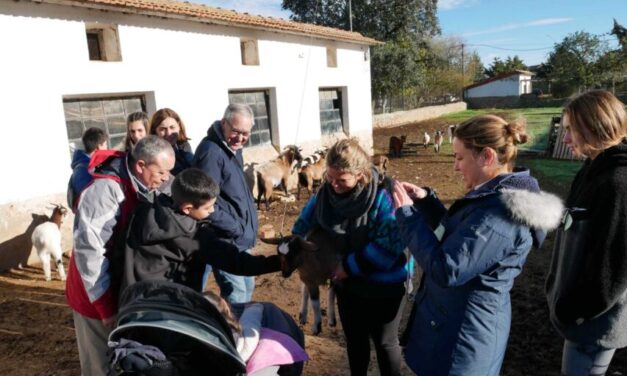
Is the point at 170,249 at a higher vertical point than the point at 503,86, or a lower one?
lower

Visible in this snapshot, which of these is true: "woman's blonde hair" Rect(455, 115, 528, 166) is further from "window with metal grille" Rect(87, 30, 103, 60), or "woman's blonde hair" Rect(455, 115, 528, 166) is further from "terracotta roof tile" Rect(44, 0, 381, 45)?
"window with metal grille" Rect(87, 30, 103, 60)

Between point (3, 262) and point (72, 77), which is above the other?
point (72, 77)

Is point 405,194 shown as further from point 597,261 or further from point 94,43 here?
point 94,43

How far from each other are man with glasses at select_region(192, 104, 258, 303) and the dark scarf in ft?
2.47

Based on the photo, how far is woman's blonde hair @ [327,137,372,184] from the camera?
2391mm

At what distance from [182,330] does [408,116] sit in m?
30.8

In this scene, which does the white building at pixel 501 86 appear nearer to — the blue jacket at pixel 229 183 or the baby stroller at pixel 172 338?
the blue jacket at pixel 229 183

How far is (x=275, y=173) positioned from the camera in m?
10.6

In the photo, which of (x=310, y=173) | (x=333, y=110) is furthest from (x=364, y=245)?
(x=333, y=110)

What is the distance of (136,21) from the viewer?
8609 millimetres

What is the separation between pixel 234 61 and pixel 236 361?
10367 millimetres

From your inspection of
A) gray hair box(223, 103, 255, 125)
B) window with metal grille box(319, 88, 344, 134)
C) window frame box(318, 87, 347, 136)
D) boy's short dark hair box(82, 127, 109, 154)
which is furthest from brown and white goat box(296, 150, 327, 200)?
gray hair box(223, 103, 255, 125)

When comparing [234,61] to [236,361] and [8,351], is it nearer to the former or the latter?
[8,351]

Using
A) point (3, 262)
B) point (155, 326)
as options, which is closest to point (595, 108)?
point (155, 326)
